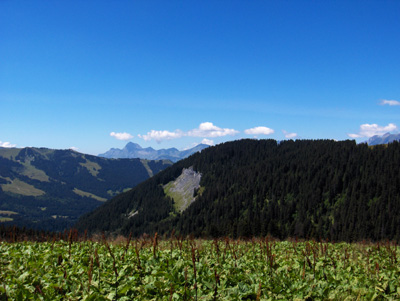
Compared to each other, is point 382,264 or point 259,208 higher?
point 382,264

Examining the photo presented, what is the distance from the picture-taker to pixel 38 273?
8.10m

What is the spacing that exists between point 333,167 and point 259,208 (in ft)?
191

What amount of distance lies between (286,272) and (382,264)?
20.9ft

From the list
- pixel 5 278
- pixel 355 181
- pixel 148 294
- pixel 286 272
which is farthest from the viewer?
pixel 355 181

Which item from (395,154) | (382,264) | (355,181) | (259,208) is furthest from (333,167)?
(382,264)

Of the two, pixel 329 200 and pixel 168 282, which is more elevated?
pixel 168 282

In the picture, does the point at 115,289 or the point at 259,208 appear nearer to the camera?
the point at 115,289

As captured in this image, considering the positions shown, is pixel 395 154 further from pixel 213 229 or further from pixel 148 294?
pixel 148 294

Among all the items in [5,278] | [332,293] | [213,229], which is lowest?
[213,229]

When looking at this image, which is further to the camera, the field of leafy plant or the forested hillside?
the forested hillside

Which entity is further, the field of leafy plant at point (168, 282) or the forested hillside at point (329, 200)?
the forested hillside at point (329, 200)

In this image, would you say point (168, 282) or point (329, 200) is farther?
point (329, 200)

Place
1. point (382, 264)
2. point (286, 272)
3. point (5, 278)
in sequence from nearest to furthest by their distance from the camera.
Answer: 1. point (5, 278)
2. point (286, 272)
3. point (382, 264)

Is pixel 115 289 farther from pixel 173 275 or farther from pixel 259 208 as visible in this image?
pixel 259 208
